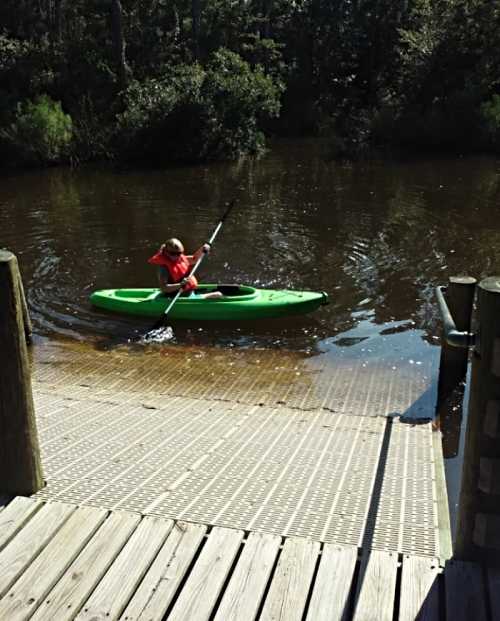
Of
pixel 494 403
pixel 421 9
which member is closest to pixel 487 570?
pixel 494 403

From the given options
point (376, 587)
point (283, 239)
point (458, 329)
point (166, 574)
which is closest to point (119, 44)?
point (283, 239)

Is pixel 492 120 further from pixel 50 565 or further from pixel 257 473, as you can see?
pixel 50 565

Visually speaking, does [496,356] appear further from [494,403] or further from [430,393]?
[430,393]

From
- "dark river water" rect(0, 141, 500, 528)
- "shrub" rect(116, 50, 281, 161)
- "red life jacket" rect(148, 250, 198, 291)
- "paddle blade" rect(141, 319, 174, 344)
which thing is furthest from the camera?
"shrub" rect(116, 50, 281, 161)

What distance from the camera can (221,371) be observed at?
772 cm

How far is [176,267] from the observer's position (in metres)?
9.52

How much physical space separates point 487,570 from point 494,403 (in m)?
0.71

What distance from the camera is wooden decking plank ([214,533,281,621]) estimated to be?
252 centimetres

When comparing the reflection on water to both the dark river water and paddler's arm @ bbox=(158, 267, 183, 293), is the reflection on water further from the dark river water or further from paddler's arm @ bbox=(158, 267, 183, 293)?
paddler's arm @ bbox=(158, 267, 183, 293)

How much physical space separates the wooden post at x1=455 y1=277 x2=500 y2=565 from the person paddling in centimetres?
678

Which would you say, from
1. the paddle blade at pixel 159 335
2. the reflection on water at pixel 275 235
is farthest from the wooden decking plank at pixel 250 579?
the paddle blade at pixel 159 335

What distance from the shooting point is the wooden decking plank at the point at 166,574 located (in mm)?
2537

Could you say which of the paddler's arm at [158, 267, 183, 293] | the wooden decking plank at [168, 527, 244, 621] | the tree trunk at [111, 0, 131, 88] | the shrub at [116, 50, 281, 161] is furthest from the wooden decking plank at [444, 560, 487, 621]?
the tree trunk at [111, 0, 131, 88]

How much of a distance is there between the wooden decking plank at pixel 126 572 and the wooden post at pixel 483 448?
1.28 m
